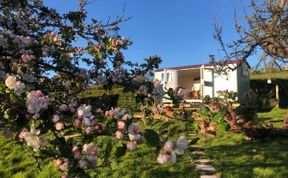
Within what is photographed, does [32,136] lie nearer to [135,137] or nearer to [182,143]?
[135,137]

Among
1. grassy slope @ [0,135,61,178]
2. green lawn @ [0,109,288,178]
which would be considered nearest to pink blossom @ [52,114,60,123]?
green lawn @ [0,109,288,178]

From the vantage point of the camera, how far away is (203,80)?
78.6 ft

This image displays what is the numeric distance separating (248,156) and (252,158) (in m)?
0.18

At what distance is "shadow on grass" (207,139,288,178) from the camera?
6219 millimetres

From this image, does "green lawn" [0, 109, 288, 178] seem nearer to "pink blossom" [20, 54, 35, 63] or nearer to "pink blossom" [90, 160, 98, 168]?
"pink blossom" [20, 54, 35, 63]

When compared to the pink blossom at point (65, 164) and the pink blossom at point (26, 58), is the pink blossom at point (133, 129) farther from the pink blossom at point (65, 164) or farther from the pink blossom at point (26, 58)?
the pink blossom at point (26, 58)

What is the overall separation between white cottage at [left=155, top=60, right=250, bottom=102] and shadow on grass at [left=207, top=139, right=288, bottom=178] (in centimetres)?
1249

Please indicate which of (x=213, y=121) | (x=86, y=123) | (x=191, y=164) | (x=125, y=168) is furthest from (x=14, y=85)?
(x=191, y=164)

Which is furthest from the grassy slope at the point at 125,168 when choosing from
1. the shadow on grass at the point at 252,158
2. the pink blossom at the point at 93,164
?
the pink blossom at the point at 93,164

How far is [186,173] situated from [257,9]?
27.2 feet

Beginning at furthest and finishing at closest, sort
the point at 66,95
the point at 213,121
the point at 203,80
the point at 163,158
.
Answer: the point at 203,80
the point at 66,95
the point at 213,121
the point at 163,158

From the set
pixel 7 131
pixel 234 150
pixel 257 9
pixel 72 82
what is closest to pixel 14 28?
pixel 72 82

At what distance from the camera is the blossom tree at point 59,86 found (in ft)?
7.11

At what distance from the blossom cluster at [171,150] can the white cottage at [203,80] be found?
1954 centimetres
